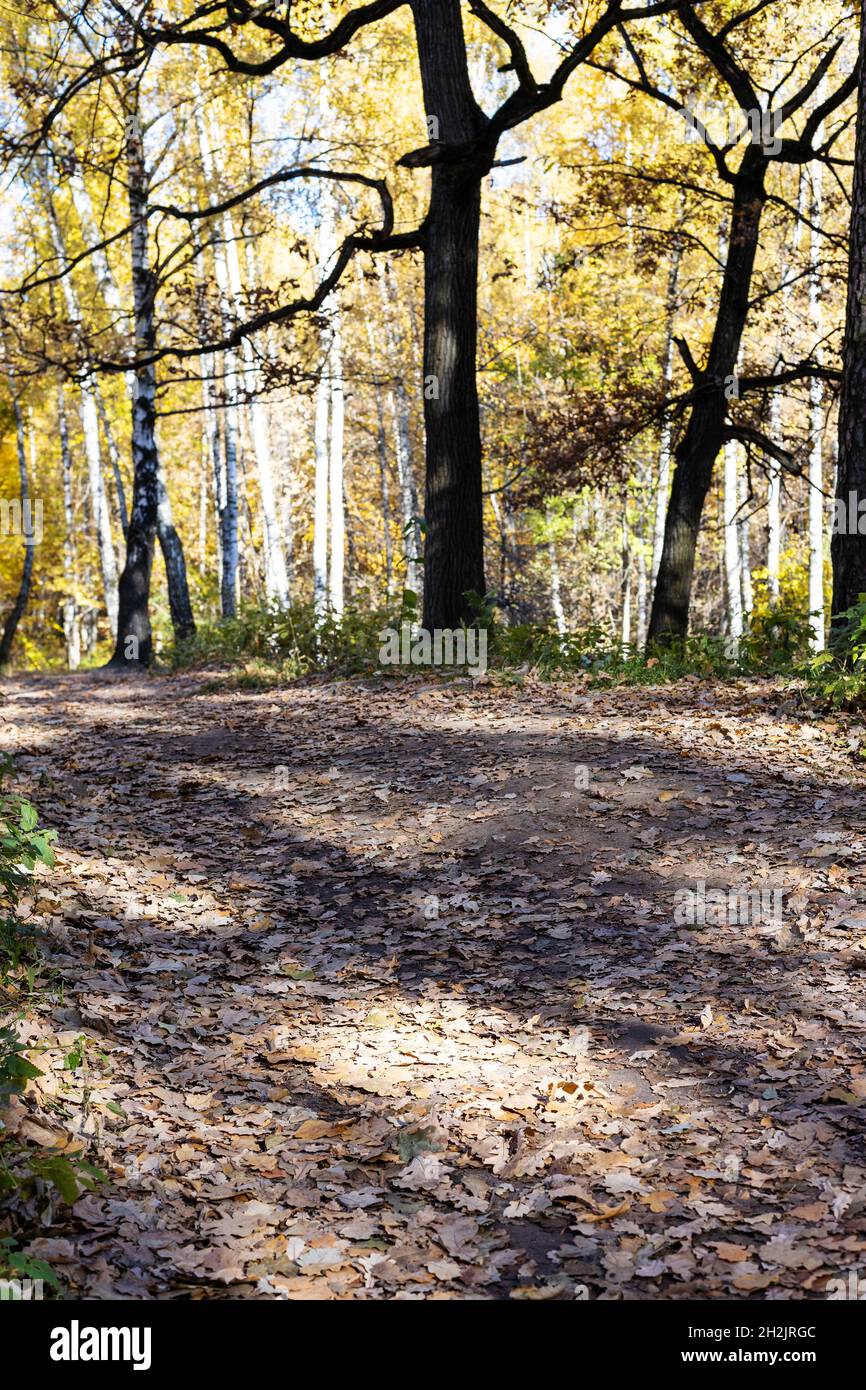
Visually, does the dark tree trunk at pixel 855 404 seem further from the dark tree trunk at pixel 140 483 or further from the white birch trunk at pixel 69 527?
the white birch trunk at pixel 69 527

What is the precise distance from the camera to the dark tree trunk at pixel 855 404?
838cm

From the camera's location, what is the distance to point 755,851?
623 centimetres

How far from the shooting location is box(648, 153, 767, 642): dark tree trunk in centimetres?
1277

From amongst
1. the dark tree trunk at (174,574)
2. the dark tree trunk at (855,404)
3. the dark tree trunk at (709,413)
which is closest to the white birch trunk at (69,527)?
the dark tree trunk at (174,574)

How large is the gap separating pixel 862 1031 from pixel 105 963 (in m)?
3.31

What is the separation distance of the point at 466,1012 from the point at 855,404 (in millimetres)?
5740

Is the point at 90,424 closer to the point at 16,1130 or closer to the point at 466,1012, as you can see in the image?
the point at 466,1012

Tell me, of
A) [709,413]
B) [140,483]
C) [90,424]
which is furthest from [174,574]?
[709,413]

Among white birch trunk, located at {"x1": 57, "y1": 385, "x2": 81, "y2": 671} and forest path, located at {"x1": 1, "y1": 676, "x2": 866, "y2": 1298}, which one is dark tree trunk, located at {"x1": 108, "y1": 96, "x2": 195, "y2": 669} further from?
forest path, located at {"x1": 1, "y1": 676, "x2": 866, "y2": 1298}

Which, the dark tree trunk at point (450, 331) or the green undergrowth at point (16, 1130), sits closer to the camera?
the green undergrowth at point (16, 1130)

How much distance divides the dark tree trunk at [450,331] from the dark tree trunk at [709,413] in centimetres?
283

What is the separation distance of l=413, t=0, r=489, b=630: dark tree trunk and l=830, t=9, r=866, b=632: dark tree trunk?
3729 millimetres

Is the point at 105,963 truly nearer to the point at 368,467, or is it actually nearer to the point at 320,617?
the point at 320,617
